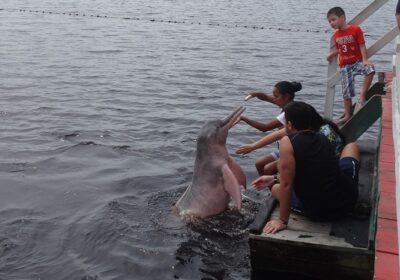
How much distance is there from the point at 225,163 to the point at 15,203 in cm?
346

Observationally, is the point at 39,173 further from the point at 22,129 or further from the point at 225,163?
the point at 225,163

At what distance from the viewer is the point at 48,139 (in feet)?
41.3

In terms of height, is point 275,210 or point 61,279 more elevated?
point 275,210

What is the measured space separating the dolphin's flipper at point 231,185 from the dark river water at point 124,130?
18.3 inches

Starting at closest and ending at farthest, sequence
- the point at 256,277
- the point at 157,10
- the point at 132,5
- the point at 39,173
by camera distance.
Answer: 1. the point at 256,277
2. the point at 39,173
3. the point at 157,10
4. the point at 132,5

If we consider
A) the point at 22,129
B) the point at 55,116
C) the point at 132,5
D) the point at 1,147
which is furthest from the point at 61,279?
the point at 132,5

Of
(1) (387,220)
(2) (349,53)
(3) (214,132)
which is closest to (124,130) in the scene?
(2) (349,53)

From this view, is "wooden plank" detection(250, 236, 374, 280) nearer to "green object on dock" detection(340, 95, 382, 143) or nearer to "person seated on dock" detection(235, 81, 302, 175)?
"person seated on dock" detection(235, 81, 302, 175)

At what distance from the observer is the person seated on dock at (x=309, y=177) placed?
250 inches

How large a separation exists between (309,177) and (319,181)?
0.13m

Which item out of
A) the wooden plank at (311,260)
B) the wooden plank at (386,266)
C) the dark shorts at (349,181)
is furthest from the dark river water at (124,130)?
the wooden plank at (386,266)

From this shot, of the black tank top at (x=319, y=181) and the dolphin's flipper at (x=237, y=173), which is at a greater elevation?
the black tank top at (x=319, y=181)

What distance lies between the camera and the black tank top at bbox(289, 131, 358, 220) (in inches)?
250

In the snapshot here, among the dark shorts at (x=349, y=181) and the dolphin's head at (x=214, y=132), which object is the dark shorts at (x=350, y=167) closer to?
the dark shorts at (x=349, y=181)
